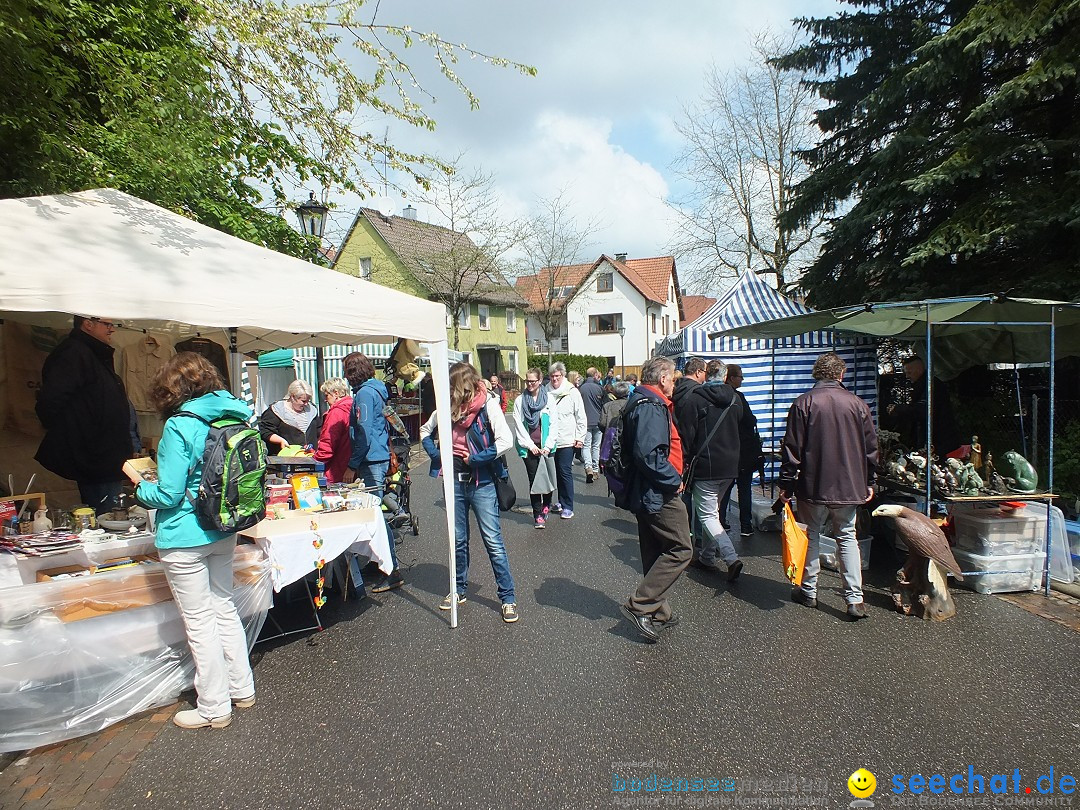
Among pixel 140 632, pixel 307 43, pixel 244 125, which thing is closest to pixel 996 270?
pixel 307 43

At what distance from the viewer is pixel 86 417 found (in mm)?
4441

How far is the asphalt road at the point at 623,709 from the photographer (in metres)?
2.78

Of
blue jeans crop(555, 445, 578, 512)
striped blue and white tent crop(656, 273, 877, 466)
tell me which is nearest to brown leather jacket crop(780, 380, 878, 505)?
blue jeans crop(555, 445, 578, 512)

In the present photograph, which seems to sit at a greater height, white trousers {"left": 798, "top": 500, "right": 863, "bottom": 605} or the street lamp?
the street lamp

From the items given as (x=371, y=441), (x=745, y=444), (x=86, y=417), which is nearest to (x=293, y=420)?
(x=371, y=441)

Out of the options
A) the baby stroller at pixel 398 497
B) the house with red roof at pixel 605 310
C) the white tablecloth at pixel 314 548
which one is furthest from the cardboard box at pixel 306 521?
the house with red roof at pixel 605 310

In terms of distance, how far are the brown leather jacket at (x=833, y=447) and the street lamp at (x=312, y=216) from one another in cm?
667

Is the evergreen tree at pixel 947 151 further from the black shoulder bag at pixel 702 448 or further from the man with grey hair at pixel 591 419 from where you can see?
the black shoulder bag at pixel 702 448

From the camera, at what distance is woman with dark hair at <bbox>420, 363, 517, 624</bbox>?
4449 mm

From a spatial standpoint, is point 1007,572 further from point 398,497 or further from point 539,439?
point 398,497

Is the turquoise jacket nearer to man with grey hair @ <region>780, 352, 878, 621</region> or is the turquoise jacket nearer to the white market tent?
the white market tent

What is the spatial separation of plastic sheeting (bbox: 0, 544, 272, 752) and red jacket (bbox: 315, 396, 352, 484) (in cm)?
188

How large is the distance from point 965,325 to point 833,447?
7.79ft

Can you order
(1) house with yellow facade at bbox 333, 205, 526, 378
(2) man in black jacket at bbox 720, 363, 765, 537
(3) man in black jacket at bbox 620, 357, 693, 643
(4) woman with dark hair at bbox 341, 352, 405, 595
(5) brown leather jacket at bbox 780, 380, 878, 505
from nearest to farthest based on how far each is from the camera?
(3) man in black jacket at bbox 620, 357, 693, 643, (5) brown leather jacket at bbox 780, 380, 878, 505, (4) woman with dark hair at bbox 341, 352, 405, 595, (2) man in black jacket at bbox 720, 363, 765, 537, (1) house with yellow facade at bbox 333, 205, 526, 378
